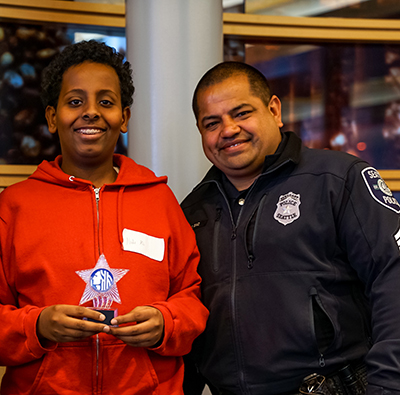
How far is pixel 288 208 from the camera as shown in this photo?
172 centimetres

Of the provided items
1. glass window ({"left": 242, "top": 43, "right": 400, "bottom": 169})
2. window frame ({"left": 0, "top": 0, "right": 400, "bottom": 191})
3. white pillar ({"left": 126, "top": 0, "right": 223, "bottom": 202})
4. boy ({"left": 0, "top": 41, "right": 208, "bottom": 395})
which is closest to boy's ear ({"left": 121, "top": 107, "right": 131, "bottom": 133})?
boy ({"left": 0, "top": 41, "right": 208, "bottom": 395})

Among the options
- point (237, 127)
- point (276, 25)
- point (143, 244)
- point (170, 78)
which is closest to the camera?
point (143, 244)

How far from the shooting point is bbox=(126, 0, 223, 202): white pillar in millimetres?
2322

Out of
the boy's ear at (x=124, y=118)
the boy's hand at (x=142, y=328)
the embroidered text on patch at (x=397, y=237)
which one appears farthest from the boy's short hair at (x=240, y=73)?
the boy's hand at (x=142, y=328)

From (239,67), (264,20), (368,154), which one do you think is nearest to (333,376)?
(239,67)

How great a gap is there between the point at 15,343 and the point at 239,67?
1211 millimetres

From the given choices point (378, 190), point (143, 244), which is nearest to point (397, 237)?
point (378, 190)

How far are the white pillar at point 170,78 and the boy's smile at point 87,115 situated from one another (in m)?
0.62

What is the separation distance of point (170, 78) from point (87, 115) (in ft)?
2.64

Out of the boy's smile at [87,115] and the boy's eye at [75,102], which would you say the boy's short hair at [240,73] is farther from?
the boy's eye at [75,102]

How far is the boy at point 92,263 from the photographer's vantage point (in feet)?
4.64

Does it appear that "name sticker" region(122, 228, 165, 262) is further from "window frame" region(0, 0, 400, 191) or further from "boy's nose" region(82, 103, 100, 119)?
"window frame" region(0, 0, 400, 191)

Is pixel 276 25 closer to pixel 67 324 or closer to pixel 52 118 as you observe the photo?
pixel 52 118

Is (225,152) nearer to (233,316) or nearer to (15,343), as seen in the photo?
(233,316)
